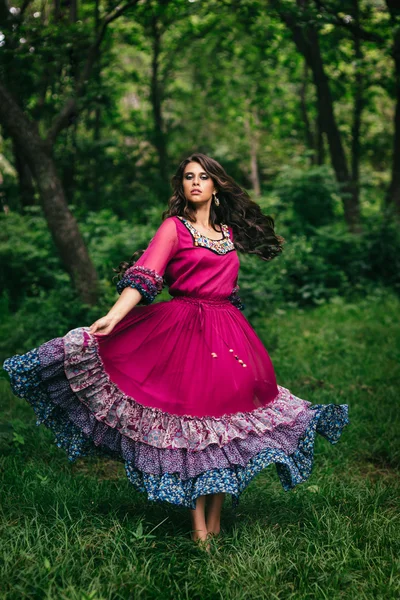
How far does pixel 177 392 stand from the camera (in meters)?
3.02

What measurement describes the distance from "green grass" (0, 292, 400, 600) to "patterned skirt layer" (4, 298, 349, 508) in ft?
0.95

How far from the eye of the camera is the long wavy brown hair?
11.2 feet

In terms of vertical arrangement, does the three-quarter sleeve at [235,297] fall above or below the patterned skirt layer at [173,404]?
above

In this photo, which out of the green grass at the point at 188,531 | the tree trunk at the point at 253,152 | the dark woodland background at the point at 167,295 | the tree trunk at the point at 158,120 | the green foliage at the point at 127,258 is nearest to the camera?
the green grass at the point at 188,531

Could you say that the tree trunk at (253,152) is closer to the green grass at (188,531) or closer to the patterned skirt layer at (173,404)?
the green grass at (188,531)

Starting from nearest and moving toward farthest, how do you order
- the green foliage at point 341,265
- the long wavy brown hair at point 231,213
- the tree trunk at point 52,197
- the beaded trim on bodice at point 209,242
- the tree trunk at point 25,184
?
the beaded trim on bodice at point 209,242, the long wavy brown hair at point 231,213, the tree trunk at point 52,197, the green foliage at point 341,265, the tree trunk at point 25,184

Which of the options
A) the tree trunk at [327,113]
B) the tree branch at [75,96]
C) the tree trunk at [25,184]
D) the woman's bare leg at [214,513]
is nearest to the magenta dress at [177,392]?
the woman's bare leg at [214,513]

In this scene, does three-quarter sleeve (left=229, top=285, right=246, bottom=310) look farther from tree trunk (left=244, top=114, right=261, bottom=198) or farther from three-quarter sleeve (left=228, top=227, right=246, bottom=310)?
tree trunk (left=244, top=114, right=261, bottom=198)

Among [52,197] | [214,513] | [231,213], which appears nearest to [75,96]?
[52,197]

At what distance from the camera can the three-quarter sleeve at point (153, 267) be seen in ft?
9.86

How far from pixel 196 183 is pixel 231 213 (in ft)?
1.27

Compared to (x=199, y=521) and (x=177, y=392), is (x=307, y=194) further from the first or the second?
(x=199, y=521)

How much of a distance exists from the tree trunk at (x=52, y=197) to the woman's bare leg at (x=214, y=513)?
154 inches

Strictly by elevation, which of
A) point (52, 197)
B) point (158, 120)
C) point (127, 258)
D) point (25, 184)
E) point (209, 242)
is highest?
point (158, 120)
